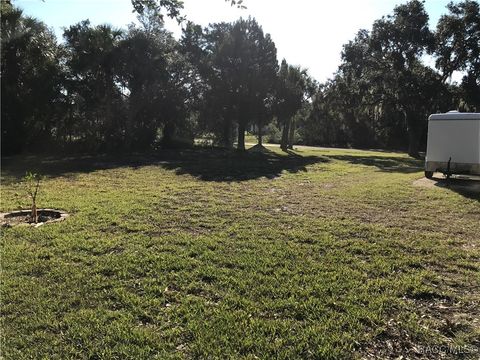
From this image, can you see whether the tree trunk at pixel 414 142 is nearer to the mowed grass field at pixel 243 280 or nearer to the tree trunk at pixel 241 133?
the tree trunk at pixel 241 133

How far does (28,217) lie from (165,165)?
9.65 metres

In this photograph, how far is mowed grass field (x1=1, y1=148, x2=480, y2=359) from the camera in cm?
306

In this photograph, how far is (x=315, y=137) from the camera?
42.8 metres

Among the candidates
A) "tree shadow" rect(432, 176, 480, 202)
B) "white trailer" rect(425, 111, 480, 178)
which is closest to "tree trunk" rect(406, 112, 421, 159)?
"tree shadow" rect(432, 176, 480, 202)

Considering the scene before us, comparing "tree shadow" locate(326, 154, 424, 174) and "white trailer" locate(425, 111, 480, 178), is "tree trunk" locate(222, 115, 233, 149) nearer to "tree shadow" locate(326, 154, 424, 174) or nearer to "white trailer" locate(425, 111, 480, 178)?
"tree shadow" locate(326, 154, 424, 174)

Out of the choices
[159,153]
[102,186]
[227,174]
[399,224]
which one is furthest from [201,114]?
[399,224]

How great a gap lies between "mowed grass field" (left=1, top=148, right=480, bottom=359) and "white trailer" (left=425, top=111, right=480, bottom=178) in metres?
2.94

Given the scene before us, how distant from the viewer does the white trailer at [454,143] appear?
11.1m

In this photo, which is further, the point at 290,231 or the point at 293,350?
the point at 290,231

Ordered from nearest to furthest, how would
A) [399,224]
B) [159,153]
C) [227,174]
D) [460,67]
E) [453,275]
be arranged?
[453,275] → [399,224] → [227,174] → [159,153] → [460,67]

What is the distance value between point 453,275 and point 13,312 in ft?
14.1

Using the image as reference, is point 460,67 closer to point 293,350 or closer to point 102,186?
point 102,186

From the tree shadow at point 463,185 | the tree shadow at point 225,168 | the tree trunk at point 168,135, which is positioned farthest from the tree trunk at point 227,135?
the tree shadow at point 463,185

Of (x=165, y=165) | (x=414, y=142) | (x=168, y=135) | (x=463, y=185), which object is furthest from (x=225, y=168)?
(x=414, y=142)
